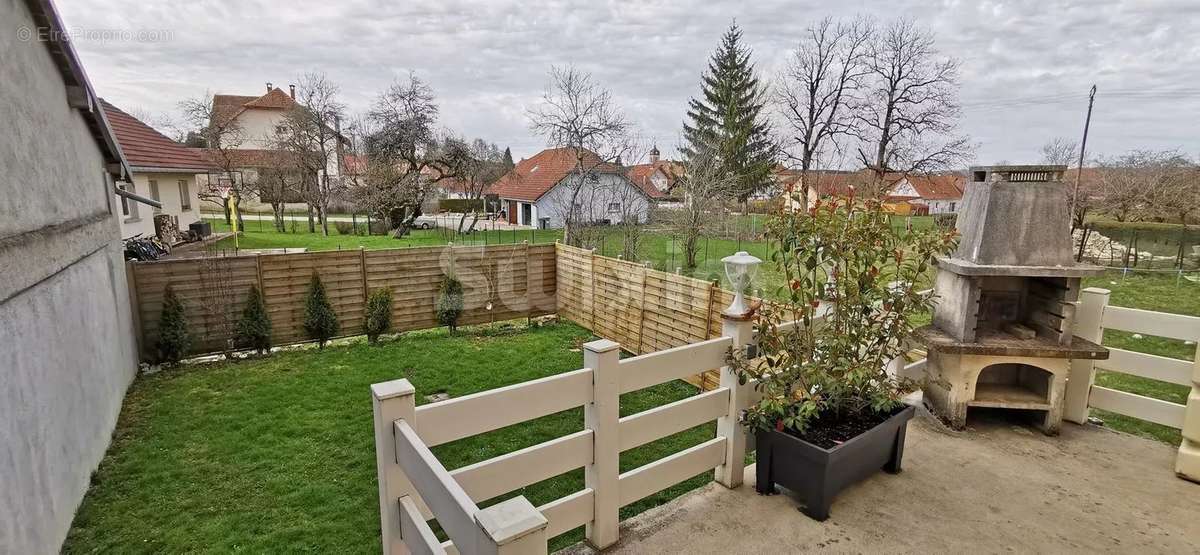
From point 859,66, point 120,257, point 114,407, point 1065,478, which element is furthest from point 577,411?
point 859,66

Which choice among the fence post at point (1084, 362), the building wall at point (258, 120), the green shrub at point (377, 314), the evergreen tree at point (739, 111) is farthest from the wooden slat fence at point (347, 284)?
the building wall at point (258, 120)

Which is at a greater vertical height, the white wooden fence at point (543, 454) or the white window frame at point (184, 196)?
the white window frame at point (184, 196)

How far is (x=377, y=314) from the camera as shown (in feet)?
27.5

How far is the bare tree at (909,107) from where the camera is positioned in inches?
816

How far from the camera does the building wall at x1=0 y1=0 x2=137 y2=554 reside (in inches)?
108

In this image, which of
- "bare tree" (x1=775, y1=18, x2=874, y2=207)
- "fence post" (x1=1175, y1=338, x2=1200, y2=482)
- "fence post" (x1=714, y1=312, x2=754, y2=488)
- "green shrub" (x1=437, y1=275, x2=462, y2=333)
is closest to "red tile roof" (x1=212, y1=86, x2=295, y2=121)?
"bare tree" (x1=775, y1=18, x2=874, y2=207)

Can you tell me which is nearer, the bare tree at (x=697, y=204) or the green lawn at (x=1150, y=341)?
the green lawn at (x=1150, y=341)

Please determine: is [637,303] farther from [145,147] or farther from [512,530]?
[145,147]

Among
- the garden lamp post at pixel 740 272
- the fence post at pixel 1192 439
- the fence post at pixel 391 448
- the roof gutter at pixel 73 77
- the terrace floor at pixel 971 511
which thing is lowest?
the terrace floor at pixel 971 511

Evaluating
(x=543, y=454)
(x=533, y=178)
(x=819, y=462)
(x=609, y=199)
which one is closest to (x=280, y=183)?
(x=533, y=178)

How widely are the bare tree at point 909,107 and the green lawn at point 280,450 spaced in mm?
19552

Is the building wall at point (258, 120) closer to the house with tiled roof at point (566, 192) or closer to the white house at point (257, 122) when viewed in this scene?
the white house at point (257, 122)

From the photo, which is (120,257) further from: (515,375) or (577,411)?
(577,411)

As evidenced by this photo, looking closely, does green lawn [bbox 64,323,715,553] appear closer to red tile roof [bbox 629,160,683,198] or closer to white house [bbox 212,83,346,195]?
red tile roof [bbox 629,160,683,198]
